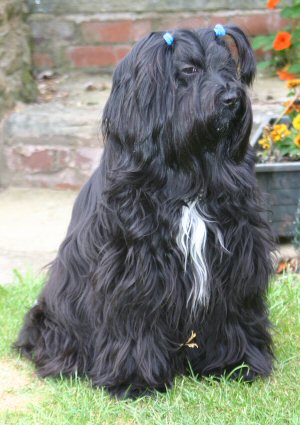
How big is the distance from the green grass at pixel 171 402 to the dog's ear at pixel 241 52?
1126mm

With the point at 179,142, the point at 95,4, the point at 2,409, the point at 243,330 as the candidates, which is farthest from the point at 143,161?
the point at 95,4

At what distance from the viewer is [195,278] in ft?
9.56

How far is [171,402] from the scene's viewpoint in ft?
10.1

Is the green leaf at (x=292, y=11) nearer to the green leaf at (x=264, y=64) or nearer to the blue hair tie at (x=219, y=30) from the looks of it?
the green leaf at (x=264, y=64)

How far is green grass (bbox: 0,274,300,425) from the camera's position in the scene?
2.99m

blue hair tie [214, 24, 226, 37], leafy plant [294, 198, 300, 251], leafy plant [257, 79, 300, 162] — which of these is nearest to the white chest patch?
blue hair tie [214, 24, 226, 37]

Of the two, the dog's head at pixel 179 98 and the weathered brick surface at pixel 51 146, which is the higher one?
the dog's head at pixel 179 98

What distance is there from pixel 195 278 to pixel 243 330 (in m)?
0.39

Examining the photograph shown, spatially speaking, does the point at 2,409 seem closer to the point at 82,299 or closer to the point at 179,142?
the point at 82,299

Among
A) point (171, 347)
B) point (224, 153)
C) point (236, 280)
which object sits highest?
point (224, 153)

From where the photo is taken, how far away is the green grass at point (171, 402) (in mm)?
2986

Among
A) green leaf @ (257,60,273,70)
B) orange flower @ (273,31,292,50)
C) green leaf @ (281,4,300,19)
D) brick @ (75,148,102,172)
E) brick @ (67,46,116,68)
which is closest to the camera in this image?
orange flower @ (273,31,292,50)

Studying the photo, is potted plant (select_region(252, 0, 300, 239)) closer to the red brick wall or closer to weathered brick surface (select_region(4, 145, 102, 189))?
the red brick wall

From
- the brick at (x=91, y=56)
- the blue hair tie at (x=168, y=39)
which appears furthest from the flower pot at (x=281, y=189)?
the brick at (x=91, y=56)
